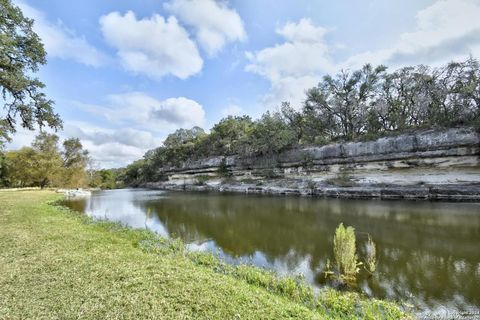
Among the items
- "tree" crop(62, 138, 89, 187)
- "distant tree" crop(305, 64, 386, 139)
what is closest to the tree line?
"distant tree" crop(305, 64, 386, 139)

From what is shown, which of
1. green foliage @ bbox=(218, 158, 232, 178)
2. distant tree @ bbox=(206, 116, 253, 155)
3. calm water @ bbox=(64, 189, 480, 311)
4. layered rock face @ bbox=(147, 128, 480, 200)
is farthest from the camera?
distant tree @ bbox=(206, 116, 253, 155)

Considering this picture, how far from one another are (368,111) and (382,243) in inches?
1132

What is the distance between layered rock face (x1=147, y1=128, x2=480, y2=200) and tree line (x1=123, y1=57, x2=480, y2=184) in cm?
194

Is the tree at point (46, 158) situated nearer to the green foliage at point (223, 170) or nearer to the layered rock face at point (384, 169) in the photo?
the green foliage at point (223, 170)

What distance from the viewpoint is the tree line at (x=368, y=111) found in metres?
25.6

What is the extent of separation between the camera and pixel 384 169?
27969mm

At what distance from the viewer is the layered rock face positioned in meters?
22.4

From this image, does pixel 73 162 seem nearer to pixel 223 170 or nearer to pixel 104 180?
pixel 223 170

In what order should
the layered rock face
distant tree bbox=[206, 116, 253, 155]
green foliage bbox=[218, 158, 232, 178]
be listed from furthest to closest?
distant tree bbox=[206, 116, 253, 155]
green foliage bbox=[218, 158, 232, 178]
the layered rock face

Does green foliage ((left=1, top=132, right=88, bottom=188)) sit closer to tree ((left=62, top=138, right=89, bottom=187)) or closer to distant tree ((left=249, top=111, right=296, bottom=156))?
tree ((left=62, top=138, right=89, bottom=187))

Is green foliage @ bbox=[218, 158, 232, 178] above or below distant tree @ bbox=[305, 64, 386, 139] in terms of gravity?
below

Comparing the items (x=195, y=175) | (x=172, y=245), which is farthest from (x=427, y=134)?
(x=195, y=175)

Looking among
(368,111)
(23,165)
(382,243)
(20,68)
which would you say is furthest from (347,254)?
(23,165)

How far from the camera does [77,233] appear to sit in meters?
9.95
